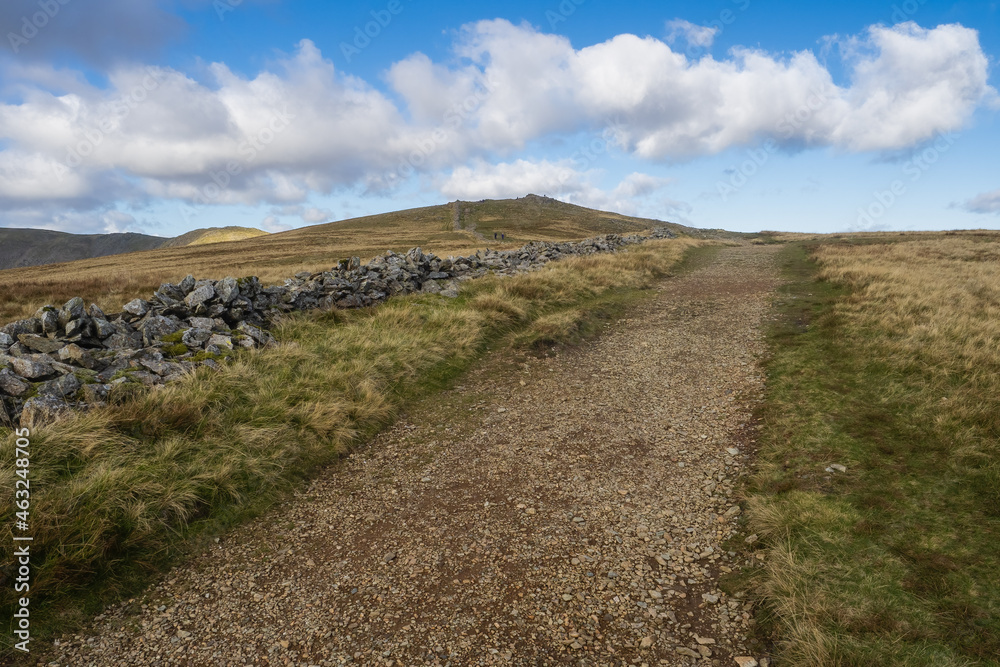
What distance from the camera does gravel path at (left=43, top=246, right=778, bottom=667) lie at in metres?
4.25

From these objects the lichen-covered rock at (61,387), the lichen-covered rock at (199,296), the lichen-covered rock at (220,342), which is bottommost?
the lichen-covered rock at (61,387)

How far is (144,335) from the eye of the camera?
9.64 metres

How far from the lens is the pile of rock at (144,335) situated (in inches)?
268

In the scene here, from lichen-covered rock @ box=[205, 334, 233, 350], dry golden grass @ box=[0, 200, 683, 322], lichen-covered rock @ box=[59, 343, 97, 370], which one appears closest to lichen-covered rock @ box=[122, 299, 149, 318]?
lichen-covered rock @ box=[205, 334, 233, 350]

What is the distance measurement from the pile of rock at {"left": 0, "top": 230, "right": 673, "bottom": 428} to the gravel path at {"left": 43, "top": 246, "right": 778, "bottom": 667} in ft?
12.3

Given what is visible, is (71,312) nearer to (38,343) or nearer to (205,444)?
(38,343)

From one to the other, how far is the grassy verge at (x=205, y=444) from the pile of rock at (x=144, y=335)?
1.95ft

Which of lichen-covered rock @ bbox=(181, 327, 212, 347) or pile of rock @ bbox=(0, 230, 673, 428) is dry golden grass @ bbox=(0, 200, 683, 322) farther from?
lichen-covered rock @ bbox=(181, 327, 212, 347)

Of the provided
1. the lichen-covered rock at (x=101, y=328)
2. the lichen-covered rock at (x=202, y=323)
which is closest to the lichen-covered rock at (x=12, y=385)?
the lichen-covered rock at (x=101, y=328)

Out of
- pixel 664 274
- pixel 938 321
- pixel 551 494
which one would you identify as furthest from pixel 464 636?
pixel 664 274

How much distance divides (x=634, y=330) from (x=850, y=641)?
1088 cm

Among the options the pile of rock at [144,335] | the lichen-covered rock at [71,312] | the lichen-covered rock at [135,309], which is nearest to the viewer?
the pile of rock at [144,335]

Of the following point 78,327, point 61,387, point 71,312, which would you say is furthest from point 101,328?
point 61,387

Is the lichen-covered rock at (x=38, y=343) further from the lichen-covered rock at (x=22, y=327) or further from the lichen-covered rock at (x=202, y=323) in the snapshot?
the lichen-covered rock at (x=202, y=323)
